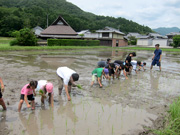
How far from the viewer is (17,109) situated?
150 inches

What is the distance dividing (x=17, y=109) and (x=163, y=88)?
16.8 feet

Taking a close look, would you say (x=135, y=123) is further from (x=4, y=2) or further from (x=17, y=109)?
(x=4, y=2)

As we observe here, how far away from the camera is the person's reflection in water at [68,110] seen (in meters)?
3.55

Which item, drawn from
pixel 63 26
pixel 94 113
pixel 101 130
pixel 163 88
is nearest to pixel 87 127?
pixel 101 130

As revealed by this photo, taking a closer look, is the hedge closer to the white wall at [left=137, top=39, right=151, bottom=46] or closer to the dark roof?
the dark roof

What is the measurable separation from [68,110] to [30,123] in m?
0.97

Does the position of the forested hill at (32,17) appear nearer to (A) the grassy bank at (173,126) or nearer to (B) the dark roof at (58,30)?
(B) the dark roof at (58,30)

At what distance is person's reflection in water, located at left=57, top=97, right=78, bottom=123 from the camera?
11.6ft

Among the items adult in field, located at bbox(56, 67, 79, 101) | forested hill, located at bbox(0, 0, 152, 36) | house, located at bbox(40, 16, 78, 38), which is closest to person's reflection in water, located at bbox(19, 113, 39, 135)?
adult in field, located at bbox(56, 67, 79, 101)

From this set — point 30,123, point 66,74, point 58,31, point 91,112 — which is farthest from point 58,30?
point 30,123

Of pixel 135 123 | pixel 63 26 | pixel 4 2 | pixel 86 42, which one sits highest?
pixel 4 2

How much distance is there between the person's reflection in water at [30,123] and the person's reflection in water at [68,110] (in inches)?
24.4

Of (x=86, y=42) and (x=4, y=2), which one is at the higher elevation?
(x=4, y=2)

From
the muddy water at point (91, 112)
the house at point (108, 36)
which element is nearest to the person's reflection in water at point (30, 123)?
the muddy water at point (91, 112)
